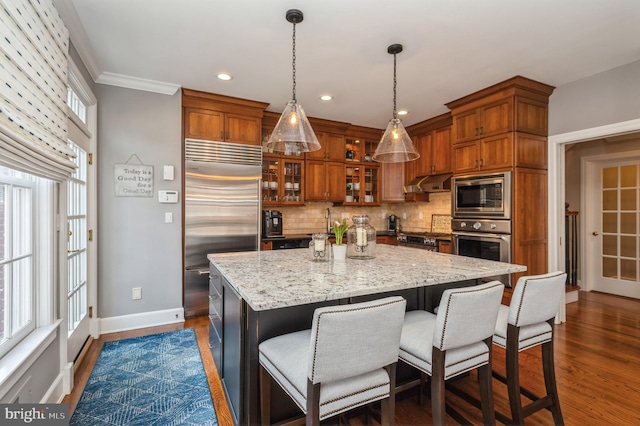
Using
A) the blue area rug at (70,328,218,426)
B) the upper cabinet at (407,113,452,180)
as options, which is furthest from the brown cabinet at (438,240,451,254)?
the blue area rug at (70,328,218,426)

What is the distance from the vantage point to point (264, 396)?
149cm

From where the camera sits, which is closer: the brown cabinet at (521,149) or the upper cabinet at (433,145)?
the brown cabinet at (521,149)

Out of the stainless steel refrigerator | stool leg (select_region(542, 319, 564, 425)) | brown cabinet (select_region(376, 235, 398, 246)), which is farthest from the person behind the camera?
brown cabinet (select_region(376, 235, 398, 246))

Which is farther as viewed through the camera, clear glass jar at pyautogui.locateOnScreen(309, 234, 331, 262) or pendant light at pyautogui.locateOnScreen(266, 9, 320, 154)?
clear glass jar at pyautogui.locateOnScreen(309, 234, 331, 262)

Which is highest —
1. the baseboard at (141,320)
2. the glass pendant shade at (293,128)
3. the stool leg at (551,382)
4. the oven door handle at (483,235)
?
the glass pendant shade at (293,128)

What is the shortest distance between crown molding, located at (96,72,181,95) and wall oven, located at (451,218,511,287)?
142 inches

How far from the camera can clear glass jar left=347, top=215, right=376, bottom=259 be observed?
7.46 ft

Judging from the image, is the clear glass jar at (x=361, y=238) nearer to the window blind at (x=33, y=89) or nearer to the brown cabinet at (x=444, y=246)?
the window blind at (x=33, y=89)

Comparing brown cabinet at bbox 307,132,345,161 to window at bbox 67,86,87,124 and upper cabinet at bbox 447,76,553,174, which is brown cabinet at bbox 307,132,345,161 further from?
window at bbox 67,86,87,124

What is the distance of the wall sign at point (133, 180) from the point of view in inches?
127

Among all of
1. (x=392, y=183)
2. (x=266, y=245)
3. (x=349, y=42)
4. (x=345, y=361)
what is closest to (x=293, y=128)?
(x=349, y=42)

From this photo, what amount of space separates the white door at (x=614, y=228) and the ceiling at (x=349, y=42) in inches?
90.9

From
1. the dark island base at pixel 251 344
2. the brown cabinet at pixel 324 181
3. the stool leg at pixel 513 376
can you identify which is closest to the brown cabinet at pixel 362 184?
the brown cabinet at pixel 324 181

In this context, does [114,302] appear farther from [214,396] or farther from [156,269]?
[214,396]
